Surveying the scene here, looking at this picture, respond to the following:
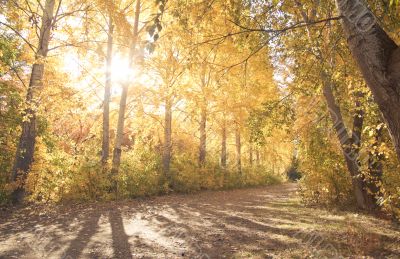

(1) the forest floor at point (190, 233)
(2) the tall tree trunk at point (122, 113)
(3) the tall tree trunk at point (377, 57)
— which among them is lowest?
(1) the forest floor at point (190, 233)

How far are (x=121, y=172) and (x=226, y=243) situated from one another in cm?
685

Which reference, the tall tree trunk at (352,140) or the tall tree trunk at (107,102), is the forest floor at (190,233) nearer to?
the tall tree trunk at (352,140)

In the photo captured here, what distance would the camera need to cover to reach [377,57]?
278cm

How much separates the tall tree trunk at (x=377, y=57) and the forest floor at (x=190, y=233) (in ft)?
10.5

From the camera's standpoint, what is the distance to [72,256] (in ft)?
16.8

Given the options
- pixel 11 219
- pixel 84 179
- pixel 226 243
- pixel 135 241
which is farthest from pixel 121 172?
pixel 226 243

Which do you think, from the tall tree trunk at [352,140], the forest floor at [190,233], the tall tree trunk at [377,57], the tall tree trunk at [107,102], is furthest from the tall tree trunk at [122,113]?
the tall tree trunk at [377,57]

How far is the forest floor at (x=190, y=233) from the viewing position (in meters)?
5.36

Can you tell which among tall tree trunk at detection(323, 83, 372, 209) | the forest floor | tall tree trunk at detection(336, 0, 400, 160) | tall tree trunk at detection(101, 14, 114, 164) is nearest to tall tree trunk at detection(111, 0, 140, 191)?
tall tree trunk at detection(101, 14, 114, 164)

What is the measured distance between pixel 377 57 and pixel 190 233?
16.9 ft

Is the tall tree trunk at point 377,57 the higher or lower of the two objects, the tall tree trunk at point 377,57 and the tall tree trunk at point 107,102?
the lower

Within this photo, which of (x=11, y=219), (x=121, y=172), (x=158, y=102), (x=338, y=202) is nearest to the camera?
(x=11, y=219)

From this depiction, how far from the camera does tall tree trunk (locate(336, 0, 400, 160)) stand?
267 centimetres

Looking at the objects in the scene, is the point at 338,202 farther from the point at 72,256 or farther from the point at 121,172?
the point at 72,256
